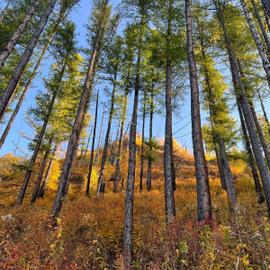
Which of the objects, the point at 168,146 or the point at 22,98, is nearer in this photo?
the point at 168,146

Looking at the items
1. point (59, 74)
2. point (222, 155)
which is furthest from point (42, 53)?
point (222, 155)

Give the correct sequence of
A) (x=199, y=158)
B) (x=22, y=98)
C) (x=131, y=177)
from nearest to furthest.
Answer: (x=199, y=158) < (x=131, y=177) < (x=22, y=98)

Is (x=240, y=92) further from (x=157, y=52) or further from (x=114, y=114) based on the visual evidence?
(x=114, y=114)

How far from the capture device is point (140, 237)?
24.1ft

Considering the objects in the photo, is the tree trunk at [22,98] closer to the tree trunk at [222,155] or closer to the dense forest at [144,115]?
the dense forest at [144,115]

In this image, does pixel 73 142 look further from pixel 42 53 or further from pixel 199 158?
pixel 42 53

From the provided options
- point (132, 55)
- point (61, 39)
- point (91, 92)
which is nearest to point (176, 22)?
point (132, 55)

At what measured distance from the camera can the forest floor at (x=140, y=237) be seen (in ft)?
11.6

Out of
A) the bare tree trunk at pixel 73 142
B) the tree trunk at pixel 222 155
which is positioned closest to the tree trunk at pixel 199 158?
the bare tree trunk at pixel 73 142

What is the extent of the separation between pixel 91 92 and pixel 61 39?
153 inches

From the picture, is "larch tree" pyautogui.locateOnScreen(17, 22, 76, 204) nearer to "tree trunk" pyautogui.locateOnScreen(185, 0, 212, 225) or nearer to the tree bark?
the tree bark

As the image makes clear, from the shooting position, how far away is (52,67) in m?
17.1

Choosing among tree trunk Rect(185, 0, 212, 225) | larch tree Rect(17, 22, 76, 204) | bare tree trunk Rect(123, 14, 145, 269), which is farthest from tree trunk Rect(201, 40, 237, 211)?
larch tree Rect(17, 22, 76, 204)

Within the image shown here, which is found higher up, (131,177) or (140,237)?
(131,177)
